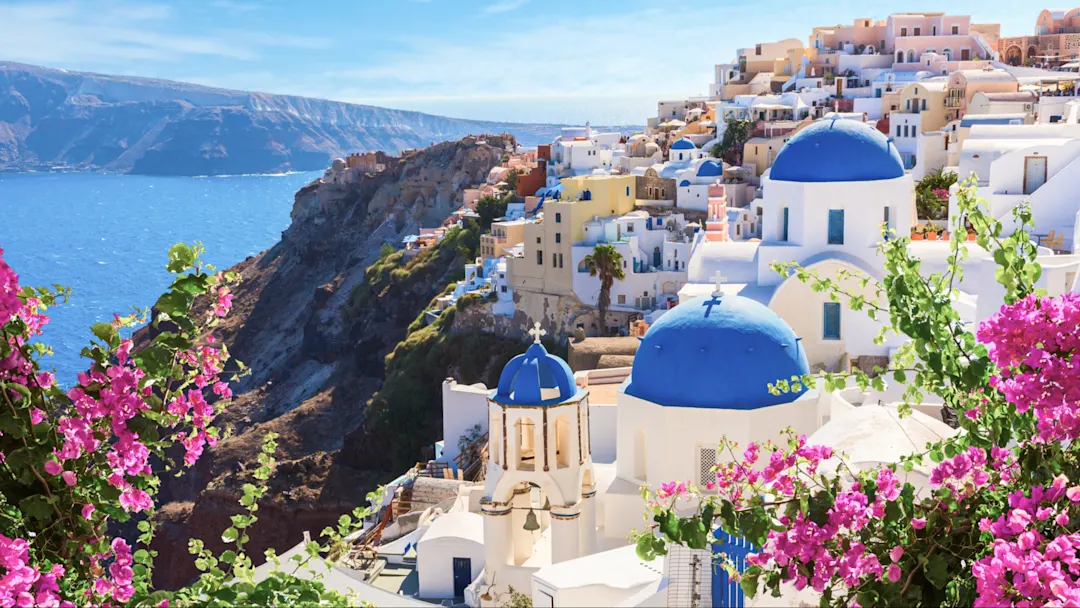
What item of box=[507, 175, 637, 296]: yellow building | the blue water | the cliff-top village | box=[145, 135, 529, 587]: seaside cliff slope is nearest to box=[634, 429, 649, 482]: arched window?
the cliff-top village

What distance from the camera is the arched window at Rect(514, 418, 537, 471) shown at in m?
16.8

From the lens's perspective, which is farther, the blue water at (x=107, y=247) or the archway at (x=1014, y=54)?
the blue water at (x=107, y=247)

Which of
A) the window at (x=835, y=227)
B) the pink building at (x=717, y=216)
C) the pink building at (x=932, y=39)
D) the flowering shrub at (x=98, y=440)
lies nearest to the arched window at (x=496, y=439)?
the window at (x=835, y=227)

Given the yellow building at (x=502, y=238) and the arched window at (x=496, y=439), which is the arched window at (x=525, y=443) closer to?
the arched window at (x=496, y=439)

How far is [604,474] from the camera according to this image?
18.5 metres

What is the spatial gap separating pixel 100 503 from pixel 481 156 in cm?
8427

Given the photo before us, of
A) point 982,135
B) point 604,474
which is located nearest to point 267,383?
point 982,135

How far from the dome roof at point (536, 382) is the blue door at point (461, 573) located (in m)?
3.56

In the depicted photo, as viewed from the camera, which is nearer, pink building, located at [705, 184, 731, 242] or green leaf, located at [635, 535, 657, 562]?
green leaf, located at [635, 535, 657, 562]

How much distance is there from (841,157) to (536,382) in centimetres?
865

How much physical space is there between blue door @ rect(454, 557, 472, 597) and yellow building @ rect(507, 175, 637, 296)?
25818 millimetres

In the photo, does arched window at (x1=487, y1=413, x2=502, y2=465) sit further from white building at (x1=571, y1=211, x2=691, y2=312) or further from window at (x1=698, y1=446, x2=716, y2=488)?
white building at (x1=571, y1=211, x2=691, y2=312)

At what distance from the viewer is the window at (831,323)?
22.6m

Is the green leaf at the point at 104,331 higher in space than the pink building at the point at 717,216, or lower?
higher
